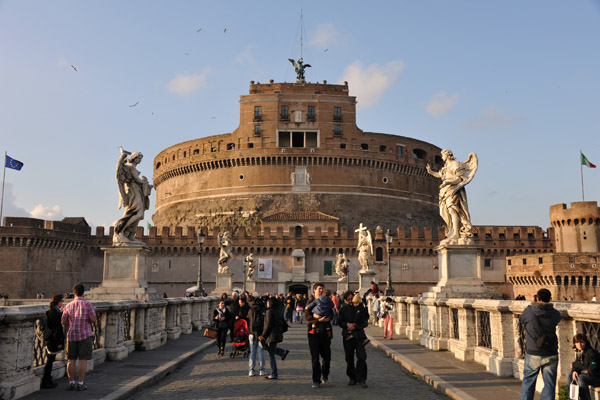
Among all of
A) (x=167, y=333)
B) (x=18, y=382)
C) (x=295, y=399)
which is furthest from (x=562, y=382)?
(x=167, y=333)

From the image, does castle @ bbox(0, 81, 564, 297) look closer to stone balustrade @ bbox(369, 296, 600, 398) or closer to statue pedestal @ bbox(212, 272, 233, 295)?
statue pedestal @ bbox(212, 272, 233, 295)

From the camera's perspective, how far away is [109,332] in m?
9.88

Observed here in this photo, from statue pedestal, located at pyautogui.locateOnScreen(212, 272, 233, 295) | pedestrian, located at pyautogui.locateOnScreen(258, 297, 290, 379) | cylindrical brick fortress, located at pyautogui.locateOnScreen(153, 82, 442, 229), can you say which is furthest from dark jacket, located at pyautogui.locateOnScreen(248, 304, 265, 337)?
cylindrical brick fortress, located at pyautogui.locateOnScreen(153, 82, 442, 229)

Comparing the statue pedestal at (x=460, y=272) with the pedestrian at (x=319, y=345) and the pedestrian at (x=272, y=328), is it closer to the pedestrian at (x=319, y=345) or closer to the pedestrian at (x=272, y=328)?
the pedestrian at (x=319, y=345)

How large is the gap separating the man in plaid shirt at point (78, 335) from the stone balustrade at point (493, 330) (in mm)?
5495

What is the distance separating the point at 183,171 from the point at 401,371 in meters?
62.2

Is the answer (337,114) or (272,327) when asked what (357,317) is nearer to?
(272,327)

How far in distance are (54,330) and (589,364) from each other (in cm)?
612

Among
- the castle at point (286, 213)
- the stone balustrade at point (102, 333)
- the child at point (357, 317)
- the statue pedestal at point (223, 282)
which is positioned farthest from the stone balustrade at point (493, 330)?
the castle at point (286, 213)

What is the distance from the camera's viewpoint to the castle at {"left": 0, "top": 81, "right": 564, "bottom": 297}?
176 ft

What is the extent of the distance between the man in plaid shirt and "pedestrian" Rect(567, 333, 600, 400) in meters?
5.53

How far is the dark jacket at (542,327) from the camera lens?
578cm

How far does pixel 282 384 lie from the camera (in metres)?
8.43

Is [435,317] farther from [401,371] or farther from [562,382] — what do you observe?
[562,382]
